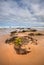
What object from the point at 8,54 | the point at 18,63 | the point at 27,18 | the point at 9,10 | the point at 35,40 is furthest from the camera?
the point at 27,18

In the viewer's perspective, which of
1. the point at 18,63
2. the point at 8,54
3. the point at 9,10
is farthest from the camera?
the point at 9,10

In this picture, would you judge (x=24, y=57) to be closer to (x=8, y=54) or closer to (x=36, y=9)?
(x=8, y=54)

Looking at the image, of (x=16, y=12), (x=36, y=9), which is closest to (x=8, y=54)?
(x=16, y=12)

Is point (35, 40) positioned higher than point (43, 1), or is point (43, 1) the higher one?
point (43, 1)

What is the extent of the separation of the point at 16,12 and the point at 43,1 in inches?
24.2

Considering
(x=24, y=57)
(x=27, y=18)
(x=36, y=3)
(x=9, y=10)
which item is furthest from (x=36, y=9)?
(x=24, y=57)

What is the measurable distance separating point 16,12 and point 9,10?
16cm

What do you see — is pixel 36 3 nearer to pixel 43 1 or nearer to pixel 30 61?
pixel 43 1

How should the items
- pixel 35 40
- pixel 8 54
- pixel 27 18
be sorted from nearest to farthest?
pixel 8 54
pixel 35 40
pixel 27 18

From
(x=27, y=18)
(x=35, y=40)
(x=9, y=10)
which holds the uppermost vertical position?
(x=9, y=10)

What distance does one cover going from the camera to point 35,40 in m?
2.09

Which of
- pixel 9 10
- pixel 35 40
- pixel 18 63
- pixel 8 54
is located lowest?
pixel 18 63

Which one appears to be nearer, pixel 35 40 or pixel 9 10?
pixel 35 40

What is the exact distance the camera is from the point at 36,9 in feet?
7.55
